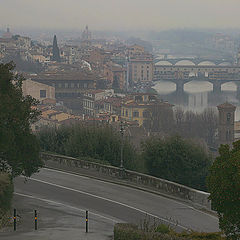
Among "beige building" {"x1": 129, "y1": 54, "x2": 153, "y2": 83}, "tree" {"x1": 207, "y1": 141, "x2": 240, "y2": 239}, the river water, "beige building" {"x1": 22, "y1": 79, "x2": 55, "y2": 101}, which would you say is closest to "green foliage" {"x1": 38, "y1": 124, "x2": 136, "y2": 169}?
"tree" {"x1": 207, "y1": 141, "x2": 240, "y2": 239}

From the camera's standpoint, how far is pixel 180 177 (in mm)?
12297

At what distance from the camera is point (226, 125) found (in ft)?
137

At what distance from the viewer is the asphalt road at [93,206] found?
7684 millimetres

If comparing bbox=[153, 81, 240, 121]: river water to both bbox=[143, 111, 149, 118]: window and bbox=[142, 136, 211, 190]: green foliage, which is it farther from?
bbox=[142, 136, 211, 190]: green foliage

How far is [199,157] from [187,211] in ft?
12.8

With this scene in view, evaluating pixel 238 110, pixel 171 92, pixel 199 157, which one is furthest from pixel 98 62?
pixel 199 157

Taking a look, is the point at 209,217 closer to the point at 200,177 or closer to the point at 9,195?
the point at 9,195

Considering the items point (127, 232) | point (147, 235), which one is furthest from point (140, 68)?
point (147, 235)

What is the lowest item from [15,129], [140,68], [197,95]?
[197,95]

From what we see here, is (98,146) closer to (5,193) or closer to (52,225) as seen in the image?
(5,193)

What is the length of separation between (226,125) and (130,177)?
31.5 meters

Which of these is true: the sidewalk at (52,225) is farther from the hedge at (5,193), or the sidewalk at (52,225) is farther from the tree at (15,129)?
the tree at (15,129)

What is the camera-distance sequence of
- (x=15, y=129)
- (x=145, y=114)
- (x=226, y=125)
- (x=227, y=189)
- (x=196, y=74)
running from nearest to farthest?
(x=227, y=189)
(x=15, y=129)
(x=226, y=125)
(x=145, y=114)
(x=196, y=74)

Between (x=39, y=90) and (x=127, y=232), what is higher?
(x=127, y=232)
